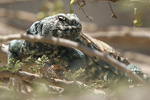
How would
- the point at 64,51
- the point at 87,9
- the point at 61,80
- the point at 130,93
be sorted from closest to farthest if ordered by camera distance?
the point at 130,93 < the point at 61,80 < the point at 64,51 < the point at 87,9

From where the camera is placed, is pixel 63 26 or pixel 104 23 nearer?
pixel 63 26

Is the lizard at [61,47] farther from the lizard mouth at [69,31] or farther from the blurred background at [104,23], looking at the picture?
the blurred background at [104,23]

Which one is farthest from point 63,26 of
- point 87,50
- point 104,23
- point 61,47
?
point 104,23

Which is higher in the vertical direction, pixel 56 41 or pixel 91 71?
pixel 56 41

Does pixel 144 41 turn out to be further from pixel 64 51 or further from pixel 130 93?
pixel 130 93

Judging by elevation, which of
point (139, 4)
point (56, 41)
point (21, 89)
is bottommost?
point (21, 89)

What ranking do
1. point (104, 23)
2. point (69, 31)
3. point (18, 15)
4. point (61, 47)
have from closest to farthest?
point (69, 31) < point (61, 47) < point (18, 15) < point (104, 23)

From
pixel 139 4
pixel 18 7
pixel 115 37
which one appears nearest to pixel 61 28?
pixel 139 4

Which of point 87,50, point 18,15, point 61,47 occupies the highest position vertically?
point 18,15

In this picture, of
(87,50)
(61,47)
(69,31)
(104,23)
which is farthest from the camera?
(104,23)

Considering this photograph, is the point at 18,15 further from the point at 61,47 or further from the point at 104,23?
the point at 61,47
